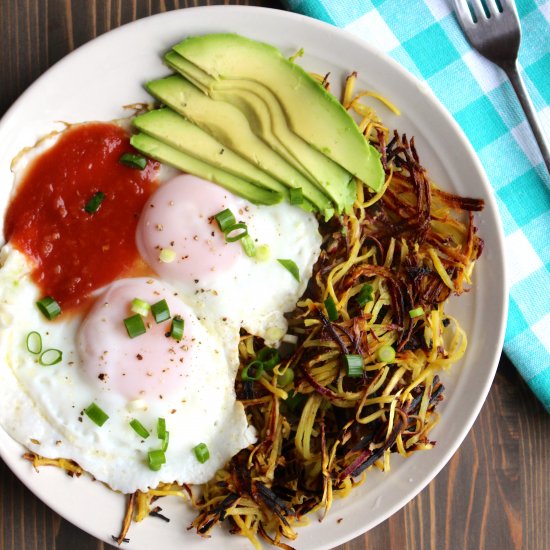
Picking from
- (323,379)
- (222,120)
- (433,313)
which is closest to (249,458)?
(323,379)

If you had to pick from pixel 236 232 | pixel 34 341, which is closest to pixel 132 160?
pixel 236 232

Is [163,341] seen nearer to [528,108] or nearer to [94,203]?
[94,203]

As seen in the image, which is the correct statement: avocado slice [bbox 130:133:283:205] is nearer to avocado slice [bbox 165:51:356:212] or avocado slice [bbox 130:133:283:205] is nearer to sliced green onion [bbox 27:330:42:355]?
avocado slice [bbox 165:51:356:212]

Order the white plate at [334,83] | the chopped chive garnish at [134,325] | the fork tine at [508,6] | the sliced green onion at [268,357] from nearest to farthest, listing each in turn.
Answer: the chopped chive garnish at [134,325] → the white plate at [334,83] → the sliced green onion at [268,357] → the fork tine at [508,6]

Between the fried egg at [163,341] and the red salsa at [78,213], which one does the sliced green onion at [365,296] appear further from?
the red salsa at [78,213]

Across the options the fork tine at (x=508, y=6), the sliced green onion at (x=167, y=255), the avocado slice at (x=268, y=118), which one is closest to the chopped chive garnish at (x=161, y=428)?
the sliced green onion at (x=167, y=255)

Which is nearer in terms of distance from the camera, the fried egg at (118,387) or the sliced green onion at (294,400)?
the fried egg at (118,387)

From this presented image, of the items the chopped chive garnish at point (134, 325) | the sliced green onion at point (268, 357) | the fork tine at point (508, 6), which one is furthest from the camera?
the fork tine at point (508, 6)
